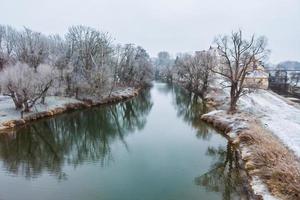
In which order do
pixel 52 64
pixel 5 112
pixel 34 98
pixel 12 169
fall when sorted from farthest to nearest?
pixel 52 64, pixel 34 98, pixel 5 112, pixel 12 169

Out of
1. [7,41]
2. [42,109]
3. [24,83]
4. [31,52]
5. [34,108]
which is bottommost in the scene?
[42,109]

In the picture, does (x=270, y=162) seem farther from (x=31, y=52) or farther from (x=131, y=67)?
(x=131, y=67)

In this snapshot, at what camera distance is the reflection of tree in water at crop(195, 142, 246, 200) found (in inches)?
573

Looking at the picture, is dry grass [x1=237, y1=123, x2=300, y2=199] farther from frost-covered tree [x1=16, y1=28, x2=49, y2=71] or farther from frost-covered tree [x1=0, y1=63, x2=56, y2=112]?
frost-covered tree [x1=16, y1=28, x2=49, y2=71]

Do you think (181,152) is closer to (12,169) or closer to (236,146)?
(236,146)

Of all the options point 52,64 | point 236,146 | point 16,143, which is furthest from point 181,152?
point 52,64

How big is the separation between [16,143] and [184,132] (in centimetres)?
1439

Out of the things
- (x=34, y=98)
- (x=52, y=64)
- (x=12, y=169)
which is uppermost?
(x=52, y=64)

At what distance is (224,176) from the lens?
16.7 meters

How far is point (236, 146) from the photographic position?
21.4 meters

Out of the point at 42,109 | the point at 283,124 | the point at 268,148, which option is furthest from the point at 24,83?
the point at 283,124

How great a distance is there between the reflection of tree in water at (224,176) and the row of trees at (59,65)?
64.0 ft

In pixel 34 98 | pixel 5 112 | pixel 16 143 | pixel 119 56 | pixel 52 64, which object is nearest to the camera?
pixel 16 143

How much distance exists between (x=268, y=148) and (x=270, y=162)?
168 centimetres
